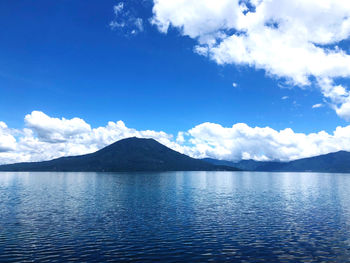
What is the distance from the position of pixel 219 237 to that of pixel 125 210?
3952 centimetres

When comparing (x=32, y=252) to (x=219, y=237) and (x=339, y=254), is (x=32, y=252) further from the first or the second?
(x=339, y=254)

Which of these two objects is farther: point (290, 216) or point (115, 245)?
point (290, 216)

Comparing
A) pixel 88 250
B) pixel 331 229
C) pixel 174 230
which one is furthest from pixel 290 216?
pixel 88 250

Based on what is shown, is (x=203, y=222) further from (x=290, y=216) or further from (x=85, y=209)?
(x=85, y=209)

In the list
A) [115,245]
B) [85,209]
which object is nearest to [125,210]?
[85,209]

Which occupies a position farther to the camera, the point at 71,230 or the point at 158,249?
the point at 71,230

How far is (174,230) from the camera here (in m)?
59.1

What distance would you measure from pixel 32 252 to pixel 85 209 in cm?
4176

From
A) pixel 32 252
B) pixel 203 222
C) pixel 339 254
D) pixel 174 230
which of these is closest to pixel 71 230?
pixel 32 252

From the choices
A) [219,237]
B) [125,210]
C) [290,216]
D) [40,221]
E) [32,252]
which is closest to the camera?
[32,252]

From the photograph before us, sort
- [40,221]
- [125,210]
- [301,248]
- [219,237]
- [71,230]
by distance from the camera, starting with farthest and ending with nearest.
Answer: [125,210] → [40,221] → [71,230] → [219,237] → [301,248]

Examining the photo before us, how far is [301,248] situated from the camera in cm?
4719

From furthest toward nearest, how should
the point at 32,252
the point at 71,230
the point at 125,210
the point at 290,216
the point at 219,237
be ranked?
the point at 125,210
the point at 290,216
the point at 71,230
the point at 219,237
the point at 32,252

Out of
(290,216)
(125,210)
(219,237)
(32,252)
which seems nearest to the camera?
(32,252)
